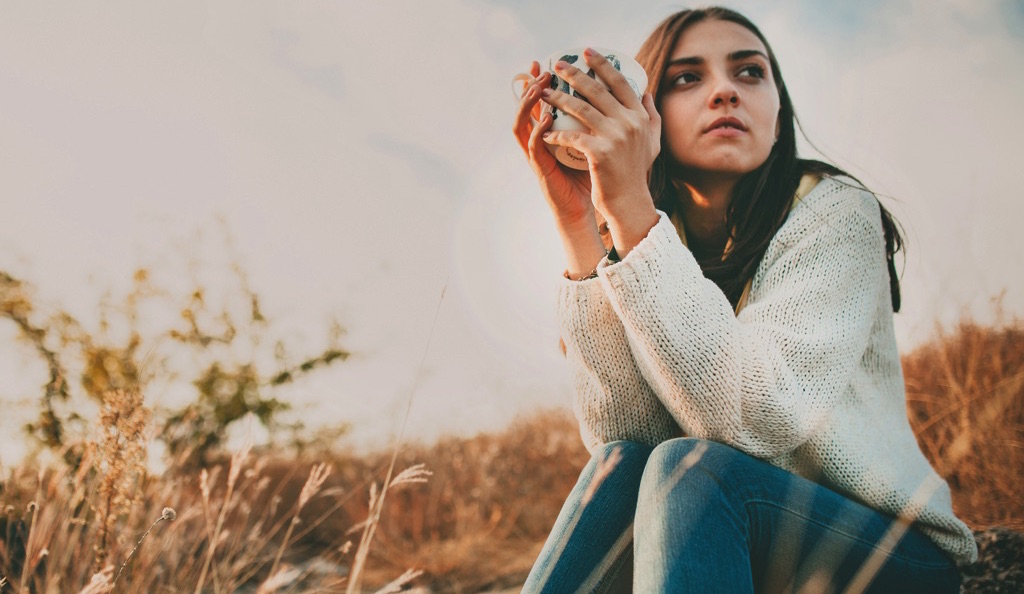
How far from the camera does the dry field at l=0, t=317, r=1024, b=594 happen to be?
1336mm

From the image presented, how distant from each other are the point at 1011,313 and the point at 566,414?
287cm

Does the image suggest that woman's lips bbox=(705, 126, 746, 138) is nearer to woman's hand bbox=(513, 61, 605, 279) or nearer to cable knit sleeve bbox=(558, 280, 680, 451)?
woman's hand bbox=(513, 61, 605, 279)

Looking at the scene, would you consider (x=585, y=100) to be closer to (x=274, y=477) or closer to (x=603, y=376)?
(x=603, y=376)

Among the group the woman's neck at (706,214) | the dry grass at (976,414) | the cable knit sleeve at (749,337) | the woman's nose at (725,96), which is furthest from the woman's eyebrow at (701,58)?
the dry grass at (976,414)

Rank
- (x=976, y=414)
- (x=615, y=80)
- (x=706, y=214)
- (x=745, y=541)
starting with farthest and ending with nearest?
(x=976, y=414) < (x=706, y=214) < (x=615, y=80) < (x=745, y=541)

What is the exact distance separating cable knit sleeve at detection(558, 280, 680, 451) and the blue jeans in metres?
0.28

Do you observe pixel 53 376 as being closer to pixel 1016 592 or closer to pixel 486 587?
pixel 486 587

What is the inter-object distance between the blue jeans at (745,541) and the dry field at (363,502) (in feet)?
0.73

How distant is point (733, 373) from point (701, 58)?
3.14 feet

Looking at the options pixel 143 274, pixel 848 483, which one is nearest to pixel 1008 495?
pixel 848 483

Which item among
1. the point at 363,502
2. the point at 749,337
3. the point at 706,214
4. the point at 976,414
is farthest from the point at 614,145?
the point at 363,502

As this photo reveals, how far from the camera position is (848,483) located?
1.25 meters

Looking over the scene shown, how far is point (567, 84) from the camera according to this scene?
1322mm

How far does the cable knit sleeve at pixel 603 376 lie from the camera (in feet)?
4.50
